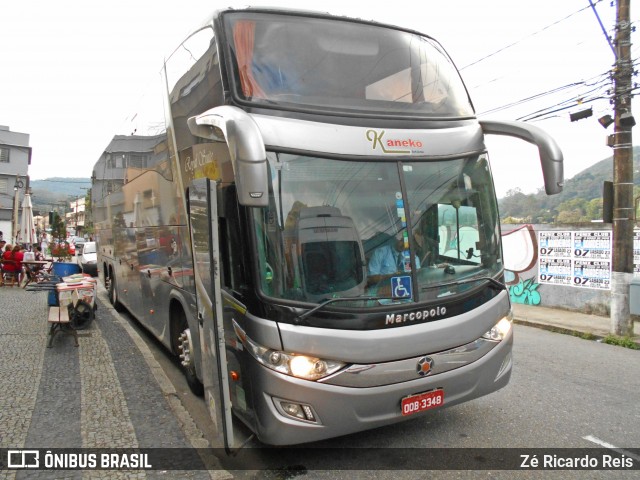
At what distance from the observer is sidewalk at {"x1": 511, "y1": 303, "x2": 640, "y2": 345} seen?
895cm

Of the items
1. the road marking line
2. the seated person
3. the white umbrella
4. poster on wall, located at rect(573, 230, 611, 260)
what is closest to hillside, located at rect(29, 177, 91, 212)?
the white umbrella

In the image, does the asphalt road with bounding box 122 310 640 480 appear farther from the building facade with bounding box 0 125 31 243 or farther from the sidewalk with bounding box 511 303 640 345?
the building facade with bounding box 0 125 31 243

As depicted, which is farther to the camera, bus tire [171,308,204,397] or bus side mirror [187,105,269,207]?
bus tire [171,308,204,397]

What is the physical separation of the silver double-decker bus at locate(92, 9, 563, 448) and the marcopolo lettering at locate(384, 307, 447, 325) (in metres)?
0.02

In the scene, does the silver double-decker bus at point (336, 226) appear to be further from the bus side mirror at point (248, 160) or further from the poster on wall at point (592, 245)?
the poster on wall at point (592, 245)

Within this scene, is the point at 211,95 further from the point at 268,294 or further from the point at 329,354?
the point at 329,354

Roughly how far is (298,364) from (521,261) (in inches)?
416

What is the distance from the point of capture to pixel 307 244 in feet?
10.8

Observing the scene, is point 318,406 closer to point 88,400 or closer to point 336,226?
point 336,226

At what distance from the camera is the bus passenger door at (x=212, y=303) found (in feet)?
10.7

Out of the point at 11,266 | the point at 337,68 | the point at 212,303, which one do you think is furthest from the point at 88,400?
the point at 11,266

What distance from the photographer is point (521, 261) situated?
481 inches

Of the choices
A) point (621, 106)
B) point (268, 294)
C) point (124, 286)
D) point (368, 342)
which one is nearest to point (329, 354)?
point (368, 342)

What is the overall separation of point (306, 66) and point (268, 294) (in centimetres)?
191
